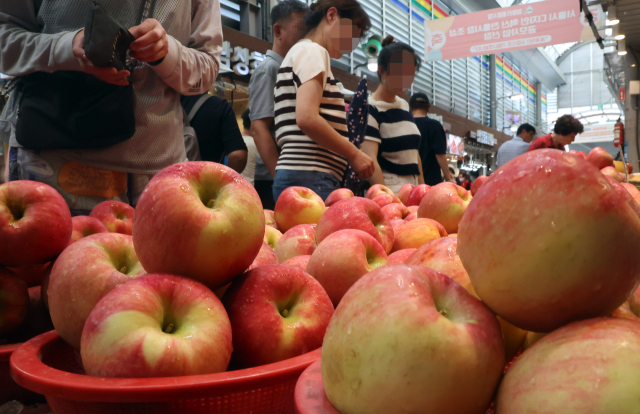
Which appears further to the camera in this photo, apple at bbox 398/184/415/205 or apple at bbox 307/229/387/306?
apple at bbox 398/184/415/205

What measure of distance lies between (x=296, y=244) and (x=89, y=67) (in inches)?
31.3

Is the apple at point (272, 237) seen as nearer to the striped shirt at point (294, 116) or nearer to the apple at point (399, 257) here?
the apple at point (399, 257)

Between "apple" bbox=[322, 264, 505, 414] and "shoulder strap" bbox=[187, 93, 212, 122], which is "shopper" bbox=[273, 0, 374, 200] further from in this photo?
"apple" bbox=[322, 264, 505, 414]

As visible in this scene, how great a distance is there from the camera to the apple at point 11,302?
869 millimetres

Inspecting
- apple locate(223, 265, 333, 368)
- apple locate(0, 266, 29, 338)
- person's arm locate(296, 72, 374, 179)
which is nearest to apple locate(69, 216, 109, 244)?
apple locate(0, 266, 29, 338)

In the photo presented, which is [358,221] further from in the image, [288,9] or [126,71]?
[288,9]

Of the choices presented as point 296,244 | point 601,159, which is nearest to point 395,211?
point 296,244

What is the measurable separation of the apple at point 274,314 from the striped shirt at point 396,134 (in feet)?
7.41

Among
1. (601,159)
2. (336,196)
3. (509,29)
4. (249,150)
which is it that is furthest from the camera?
(509,29)

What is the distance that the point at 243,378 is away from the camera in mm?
564

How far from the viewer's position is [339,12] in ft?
7.21

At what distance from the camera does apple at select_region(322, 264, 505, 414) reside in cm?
45

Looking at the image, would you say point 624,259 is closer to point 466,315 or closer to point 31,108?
point 466,315

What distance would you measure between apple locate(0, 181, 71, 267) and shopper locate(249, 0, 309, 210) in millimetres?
1688
